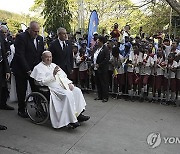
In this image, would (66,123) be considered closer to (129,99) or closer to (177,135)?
(177,135)

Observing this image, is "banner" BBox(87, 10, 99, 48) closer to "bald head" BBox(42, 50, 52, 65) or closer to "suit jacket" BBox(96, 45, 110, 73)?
"suit jacket" BBox(96, 45, 110, 73)

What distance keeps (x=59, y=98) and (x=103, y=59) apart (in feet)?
7.41

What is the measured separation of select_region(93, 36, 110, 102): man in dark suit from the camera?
6.55m

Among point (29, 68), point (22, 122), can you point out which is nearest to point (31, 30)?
point (29, 68)

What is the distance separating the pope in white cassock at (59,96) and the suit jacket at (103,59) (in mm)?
1722

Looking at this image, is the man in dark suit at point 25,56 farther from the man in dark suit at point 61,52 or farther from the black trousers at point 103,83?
the black trousers at point 103,83

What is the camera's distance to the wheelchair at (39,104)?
15.5 ft

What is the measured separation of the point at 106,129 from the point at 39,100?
4.41 ft

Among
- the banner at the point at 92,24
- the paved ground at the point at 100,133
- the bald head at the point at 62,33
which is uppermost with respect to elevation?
the banner at the point at 92,24

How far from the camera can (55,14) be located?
2097cm

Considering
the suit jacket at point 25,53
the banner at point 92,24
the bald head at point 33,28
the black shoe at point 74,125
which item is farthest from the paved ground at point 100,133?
the banner at point 92,24

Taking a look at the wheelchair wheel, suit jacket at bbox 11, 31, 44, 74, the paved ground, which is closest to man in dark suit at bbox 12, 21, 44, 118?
suit jacket at bbox 11, 31, 44, 74

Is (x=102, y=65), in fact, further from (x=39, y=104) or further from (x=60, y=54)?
(x=39, y=104)

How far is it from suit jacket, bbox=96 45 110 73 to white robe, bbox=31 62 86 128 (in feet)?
5.93
